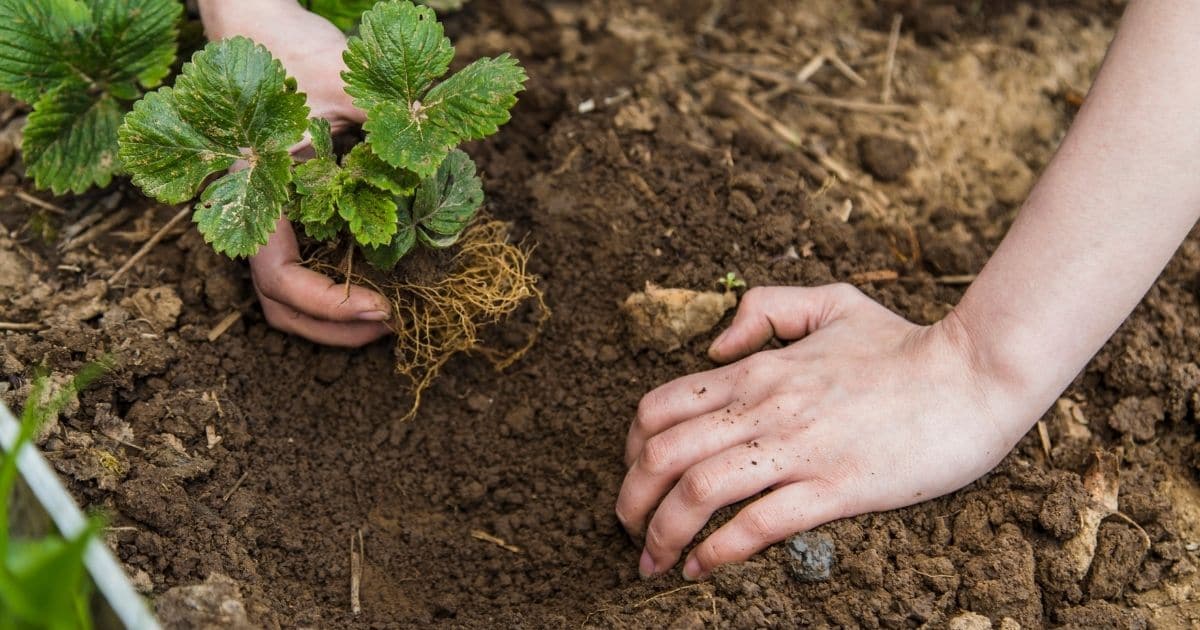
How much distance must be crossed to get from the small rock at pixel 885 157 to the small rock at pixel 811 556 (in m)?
1.21

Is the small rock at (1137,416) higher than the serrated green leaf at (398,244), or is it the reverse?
the serrated green leaf at (398,244)

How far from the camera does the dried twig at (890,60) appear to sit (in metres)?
2.94

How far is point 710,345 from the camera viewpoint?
2242 mm

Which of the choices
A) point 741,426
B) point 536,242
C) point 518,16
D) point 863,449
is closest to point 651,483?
point 741,426

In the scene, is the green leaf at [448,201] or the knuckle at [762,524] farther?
the green leaf at [448,201]

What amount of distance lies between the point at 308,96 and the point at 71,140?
64cm

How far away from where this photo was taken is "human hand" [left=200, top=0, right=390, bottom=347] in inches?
79.1

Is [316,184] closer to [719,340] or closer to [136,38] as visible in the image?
[136,38]

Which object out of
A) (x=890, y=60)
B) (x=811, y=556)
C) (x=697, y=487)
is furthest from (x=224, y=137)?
(x=890, y=60)

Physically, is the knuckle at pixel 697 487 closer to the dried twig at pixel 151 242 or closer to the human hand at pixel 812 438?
the human hand at pixel 812 438

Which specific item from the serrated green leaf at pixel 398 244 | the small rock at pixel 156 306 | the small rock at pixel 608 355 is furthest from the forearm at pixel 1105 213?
the small rock at pixel 156 306

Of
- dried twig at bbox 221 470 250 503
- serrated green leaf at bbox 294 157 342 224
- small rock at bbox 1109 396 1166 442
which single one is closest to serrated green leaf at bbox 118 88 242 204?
serrated green leaf at bbox 294 157 342 224

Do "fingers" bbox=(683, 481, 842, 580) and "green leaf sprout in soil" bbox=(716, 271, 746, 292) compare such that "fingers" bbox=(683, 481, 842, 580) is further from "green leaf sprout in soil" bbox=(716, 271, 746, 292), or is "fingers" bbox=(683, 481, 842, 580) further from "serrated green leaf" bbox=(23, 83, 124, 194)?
"serrated green leaf" bbox=(23, 83, 124, 194)

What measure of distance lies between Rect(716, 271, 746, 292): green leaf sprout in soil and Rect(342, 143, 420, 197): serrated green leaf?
778mm
